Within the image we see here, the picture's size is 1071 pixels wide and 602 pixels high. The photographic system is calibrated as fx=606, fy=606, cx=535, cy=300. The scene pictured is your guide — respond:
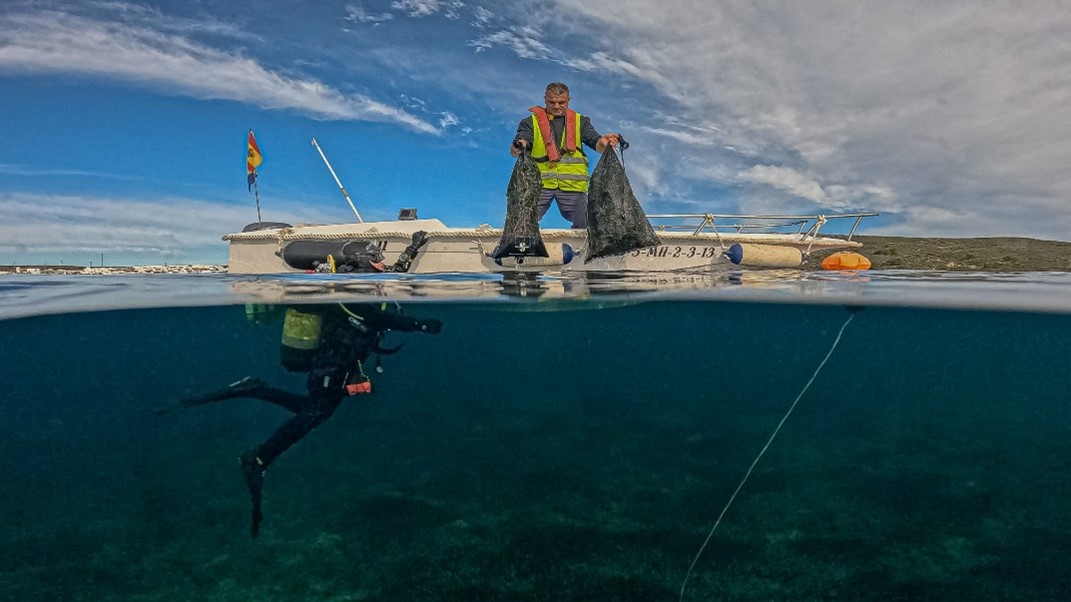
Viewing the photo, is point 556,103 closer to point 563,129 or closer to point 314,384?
point 563,129

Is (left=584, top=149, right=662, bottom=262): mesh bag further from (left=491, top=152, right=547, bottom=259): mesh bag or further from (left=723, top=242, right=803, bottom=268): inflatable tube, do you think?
(left=723, top=242, right=803, bottom=268): inflatable tube

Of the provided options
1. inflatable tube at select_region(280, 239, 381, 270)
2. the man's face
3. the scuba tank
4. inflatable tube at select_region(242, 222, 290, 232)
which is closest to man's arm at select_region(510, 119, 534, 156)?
the man's face

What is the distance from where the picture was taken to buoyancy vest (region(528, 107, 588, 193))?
10812mm

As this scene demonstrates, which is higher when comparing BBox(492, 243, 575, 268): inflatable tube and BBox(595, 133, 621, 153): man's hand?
BBox(595, 133, 621, 153): man's hand

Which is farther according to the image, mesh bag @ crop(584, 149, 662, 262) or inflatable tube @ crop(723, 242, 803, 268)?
inflatable tube @ crop(723, 242, 803, 268)

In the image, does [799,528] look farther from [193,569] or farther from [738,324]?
[193,569]

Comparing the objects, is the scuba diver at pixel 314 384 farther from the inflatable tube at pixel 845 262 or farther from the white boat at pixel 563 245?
the inflatable tube at pixel 845 262

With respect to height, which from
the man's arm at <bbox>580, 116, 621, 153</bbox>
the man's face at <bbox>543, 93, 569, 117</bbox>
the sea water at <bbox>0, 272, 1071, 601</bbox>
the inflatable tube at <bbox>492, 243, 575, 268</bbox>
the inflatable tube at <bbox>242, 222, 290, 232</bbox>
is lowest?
the sea water at <bbox>0, 272, 1071, 601</bbox>

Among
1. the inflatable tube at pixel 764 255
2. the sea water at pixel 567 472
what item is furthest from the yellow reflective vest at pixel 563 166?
the inflatable tube at pixel 764 255

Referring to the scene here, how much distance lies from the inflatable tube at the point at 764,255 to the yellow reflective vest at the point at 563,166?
653 cm

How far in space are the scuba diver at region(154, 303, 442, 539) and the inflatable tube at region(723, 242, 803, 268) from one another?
9.93 m

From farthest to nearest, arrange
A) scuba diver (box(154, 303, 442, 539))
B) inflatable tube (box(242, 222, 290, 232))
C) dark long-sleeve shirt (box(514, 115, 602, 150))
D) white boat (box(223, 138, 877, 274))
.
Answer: inflatable tube (box(242, 222, 290, 232)), white boat (box(223, 138, 877, 274)), dark long-sleeve shirt (box(514, 115, 602, 150)), scuba diver (box(154, 303, 442, 539))

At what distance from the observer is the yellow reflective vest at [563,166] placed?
10922mm

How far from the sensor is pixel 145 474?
22.1 metres
